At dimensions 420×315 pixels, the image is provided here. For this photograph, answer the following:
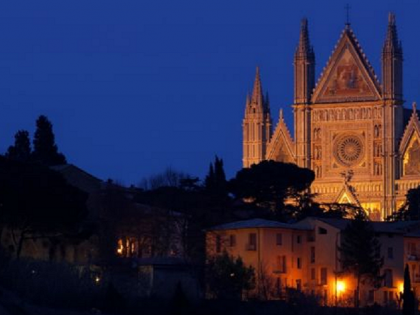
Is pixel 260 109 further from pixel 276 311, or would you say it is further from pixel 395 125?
pixel 276 311

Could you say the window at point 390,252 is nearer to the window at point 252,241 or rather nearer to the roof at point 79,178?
the window at point 252,241

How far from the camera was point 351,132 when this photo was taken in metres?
120

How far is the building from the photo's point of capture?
77750 millimetres

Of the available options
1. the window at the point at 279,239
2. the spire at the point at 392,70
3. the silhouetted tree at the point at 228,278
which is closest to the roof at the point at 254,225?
the window at the point at 279,239

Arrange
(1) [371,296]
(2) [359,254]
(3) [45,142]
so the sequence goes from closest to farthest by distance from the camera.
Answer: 1. (2) [359,254]
2. (1) [371,296]
3. (3) [45,142]

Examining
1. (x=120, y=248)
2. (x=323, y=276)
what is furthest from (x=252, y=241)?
(x=120, y=248)

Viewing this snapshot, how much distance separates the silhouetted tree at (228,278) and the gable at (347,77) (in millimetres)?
46380

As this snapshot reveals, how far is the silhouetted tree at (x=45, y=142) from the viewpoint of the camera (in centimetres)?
9862

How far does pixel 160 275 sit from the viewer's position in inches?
2894

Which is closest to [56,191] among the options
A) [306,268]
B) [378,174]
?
[306,268]

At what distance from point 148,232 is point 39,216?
9.49m

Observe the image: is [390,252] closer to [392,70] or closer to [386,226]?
[386,226]

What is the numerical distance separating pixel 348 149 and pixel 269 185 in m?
27.2

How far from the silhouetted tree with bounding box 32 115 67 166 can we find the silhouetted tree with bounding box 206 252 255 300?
997 inches
